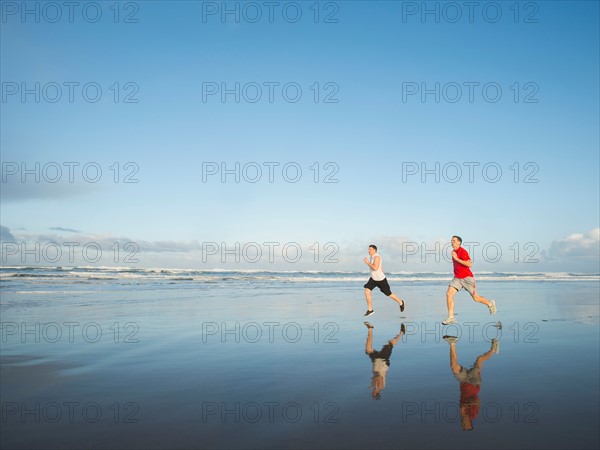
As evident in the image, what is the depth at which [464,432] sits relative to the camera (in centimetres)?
371

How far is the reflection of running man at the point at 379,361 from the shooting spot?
5.12m

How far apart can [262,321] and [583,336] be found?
22.6 ft

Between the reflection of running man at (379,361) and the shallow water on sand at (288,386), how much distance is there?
76mm

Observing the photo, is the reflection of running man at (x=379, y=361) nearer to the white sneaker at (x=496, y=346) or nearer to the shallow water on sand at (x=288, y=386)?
the shallow water on sand at (x=288, y=386)

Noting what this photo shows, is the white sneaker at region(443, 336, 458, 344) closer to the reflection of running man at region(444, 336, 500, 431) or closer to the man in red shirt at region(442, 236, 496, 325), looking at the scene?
the reflection of running man at region(444, 336, 500, 431)

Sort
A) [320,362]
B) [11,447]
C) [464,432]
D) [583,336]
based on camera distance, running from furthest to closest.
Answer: [583,336]
[320,362]
[464,432]
[11,447]

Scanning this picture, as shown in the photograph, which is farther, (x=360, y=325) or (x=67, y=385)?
(x=360, y=325)

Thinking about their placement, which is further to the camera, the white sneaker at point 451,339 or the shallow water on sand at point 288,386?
the white sneaker at point 451,339

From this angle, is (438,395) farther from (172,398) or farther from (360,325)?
(360,325)

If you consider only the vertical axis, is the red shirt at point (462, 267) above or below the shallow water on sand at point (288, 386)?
above

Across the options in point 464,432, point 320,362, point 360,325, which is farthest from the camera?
point 360,325

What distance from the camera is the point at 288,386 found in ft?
17.1

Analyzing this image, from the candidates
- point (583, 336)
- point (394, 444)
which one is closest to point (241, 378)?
point (394, 444)

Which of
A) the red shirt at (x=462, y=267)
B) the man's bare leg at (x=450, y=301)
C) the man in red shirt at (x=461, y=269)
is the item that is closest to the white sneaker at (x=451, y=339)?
the man's bare leg at (x=450, y=301)
